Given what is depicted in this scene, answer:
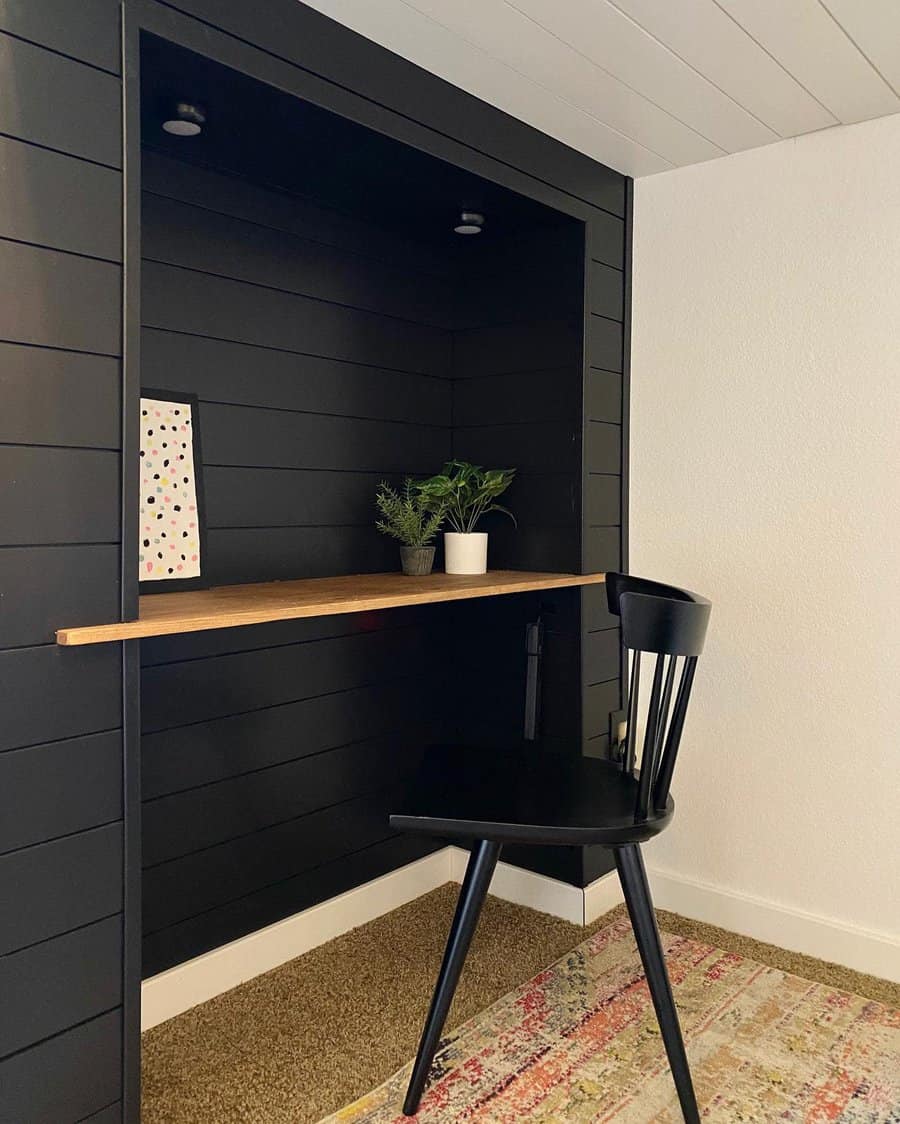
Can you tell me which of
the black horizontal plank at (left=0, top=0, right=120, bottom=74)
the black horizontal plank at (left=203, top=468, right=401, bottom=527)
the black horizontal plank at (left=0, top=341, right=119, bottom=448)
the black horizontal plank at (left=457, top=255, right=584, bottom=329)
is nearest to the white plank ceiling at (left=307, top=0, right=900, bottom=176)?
the black horizontal plank at (left=457, top=255, right=584, bottom=329)

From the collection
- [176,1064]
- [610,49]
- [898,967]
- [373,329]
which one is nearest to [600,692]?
[898,967]

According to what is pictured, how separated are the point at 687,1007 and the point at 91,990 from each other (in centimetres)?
123

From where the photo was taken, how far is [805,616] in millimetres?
2129

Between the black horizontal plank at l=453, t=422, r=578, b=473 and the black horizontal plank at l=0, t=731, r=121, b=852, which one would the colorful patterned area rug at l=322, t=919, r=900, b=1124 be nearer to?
the black horizontal plank at l=0, t=731, r=121, b=852

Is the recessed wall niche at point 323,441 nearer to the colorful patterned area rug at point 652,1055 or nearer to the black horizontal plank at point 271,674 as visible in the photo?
the black horizontal plank at point 271,674

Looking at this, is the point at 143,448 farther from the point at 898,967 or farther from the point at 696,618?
the point at 898,967

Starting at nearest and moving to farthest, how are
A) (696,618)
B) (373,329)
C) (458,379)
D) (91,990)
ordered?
(91,990), (696,618), (373,329), (458,379)

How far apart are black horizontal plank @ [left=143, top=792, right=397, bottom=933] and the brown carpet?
21cm

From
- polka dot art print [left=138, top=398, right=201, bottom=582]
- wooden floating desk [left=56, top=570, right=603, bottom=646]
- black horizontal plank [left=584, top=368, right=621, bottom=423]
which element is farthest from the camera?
black horizontal plank [left=584, top=368, right=621, bottom=423]

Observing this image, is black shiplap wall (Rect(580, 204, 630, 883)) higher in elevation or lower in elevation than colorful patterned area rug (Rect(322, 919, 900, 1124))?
higher

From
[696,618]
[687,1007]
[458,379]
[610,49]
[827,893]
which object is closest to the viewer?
[696,618]

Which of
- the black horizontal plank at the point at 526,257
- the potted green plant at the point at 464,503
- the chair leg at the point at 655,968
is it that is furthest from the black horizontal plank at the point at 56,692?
the black horizontal plank at the point at 526,257

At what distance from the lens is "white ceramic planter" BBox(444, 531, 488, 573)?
2250mm

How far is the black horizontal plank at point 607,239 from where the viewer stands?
2.25 meters
